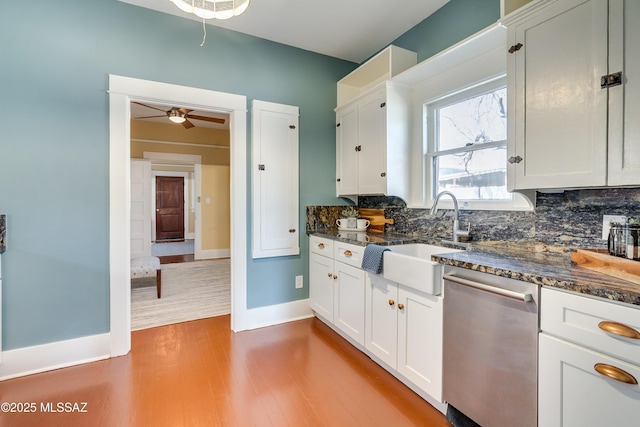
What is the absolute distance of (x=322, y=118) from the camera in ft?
10.6

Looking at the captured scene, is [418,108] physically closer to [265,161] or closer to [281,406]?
[265,161]

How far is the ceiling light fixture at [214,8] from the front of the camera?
167 centimetres

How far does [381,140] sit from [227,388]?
2.26 metres

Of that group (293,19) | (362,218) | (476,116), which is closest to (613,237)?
(476,116)

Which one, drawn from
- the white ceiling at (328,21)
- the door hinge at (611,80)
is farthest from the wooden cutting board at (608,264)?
the white ceiling at (328,21)

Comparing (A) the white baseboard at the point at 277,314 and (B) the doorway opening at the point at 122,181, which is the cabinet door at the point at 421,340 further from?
(B) the doorway opening at the point at 122,181

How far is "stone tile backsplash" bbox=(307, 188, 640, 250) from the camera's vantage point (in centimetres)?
148

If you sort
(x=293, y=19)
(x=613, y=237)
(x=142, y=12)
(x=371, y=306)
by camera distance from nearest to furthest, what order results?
1. (x=613, y=237)
2. (x=371, y=306)
3. (x=142, y=12)
4. (x=293, y=19)

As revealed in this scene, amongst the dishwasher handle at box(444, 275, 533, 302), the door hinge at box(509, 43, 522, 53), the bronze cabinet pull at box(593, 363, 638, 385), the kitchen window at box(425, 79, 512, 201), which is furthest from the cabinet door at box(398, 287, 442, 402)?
the door hinge at box(509, 43, 522, 53)

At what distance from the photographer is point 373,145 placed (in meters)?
2.72

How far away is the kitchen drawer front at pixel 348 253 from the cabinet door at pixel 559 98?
112 centimetres

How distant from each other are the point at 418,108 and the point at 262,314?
2456mm

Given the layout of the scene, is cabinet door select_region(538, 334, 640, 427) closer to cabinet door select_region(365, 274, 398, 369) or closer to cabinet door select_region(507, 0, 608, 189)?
cabinet door select_region(507, 0, 608, 189)

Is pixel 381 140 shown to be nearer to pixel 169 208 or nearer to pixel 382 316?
pixel 382 316
